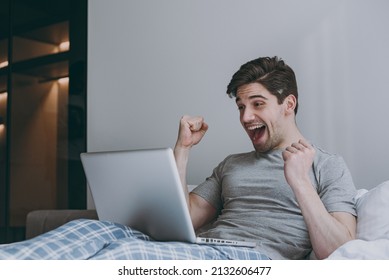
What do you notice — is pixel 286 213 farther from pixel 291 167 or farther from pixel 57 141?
pixel 57 141

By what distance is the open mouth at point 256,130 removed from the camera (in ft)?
5.33

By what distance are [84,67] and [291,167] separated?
1.63m

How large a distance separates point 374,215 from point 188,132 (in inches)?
24.4

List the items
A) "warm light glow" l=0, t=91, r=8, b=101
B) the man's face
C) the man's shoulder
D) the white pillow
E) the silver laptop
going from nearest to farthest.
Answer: the silver laptop, the white pillow, the man's shoulder, the man's face, "warm light glow" l=0, t=91, r=8, b=101

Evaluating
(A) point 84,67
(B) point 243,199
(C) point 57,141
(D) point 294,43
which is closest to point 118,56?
(A) point 84,67

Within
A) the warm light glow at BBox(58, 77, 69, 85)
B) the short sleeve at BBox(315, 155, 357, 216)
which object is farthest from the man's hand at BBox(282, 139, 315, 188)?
the warm light glow at BBox(58, 77, 69, 85)

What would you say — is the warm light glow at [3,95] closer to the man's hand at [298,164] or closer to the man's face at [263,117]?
the man's face at [263,117]

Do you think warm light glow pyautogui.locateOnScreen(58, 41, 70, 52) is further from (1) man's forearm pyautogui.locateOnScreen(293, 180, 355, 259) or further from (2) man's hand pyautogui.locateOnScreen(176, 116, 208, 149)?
(1) man's forearm pyautogui.locateOnScreen(293, 180, 355, 259)

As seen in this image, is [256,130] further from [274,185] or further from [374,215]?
[374,215]

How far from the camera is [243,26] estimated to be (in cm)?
211

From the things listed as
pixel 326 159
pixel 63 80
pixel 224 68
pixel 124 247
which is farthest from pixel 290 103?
pixel 63 80

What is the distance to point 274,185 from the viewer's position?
1540 millimetres

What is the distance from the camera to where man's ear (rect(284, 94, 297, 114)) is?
165 centimetres

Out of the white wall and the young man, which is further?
the white wall
